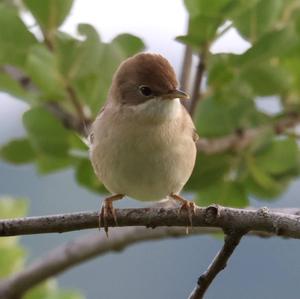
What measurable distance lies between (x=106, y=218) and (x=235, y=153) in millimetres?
920

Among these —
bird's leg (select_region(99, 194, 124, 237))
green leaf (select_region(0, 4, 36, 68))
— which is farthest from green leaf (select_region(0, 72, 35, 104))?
bird's leg (select_region(99, 194, 124, 237))

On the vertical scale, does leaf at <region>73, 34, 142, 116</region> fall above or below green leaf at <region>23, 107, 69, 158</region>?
above

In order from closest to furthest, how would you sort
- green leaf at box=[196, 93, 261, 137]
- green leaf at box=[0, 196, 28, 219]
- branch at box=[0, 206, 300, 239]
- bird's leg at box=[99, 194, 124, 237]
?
branch at box=[0, 206, 300, 239] → bird's leg at box=[99, 194, 124, 237] → green leaf at box=[196, 93, 261, 137] → green leaf at box=[0, 196, 28, 219]

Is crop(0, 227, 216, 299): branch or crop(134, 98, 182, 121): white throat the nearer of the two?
crop(134, 98, 182, 121): white throat

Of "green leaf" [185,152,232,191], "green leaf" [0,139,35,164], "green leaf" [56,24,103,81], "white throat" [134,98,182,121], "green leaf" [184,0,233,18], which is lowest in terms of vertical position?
"green leaf" [185,152,232,191]

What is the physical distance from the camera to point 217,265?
1810mm

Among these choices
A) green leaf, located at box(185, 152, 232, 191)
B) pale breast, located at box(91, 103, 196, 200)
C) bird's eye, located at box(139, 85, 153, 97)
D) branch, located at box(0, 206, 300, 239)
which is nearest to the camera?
branch, located at box(0, 206, 300, 239)

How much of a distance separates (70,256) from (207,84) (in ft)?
2.50

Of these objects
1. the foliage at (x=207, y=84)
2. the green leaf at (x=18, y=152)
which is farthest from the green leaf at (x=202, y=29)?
the green leaf at (x=18, y=152)

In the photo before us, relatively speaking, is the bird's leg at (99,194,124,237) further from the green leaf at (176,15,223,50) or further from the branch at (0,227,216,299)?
the green leaf at (176,15,223,50)

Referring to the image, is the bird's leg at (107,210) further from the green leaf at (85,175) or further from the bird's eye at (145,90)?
the green leaf at (85,175)

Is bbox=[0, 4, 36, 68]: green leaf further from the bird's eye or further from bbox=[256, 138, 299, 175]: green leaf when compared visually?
bbox=[256, 138, 299, 175]: green leaf

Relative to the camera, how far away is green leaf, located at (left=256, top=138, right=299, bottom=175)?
289 cm

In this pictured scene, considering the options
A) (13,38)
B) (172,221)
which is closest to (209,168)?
(13,38)
